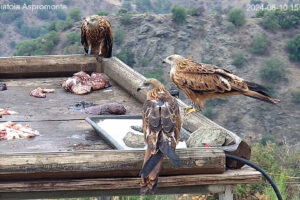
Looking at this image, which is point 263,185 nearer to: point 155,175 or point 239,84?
point 239,84

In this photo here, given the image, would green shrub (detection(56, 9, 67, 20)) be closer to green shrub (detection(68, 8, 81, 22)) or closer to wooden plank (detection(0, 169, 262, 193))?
green shrub (detection(68, 8, 81, 22))

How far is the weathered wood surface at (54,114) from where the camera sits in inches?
187

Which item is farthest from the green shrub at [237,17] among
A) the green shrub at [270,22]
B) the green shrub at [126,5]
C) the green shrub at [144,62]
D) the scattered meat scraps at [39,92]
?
the scattered meat scraps at [39,92]

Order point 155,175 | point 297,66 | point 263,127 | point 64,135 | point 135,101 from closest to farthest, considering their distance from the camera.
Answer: point 155,175, point 64,135, point 135,101, point 263,127, point 297,66

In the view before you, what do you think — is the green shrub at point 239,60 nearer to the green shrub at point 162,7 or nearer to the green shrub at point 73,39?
the green shrub at point 73,39

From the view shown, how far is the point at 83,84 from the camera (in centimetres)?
696

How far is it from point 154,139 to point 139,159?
18 centimetres

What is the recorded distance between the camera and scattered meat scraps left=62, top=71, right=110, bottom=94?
6.88 metres

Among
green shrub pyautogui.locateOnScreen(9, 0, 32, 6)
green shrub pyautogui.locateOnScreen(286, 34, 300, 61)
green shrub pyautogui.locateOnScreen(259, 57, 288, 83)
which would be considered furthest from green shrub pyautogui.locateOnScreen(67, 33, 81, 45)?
green shrub pyautogui.locateOnScreen(286, 34, 300, 61)

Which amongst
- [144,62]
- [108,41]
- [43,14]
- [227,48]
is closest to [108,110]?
[108,41]

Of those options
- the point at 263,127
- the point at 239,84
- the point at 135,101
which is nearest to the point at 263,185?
the point at 135,101

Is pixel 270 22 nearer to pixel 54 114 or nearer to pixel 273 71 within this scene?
pixel 273 71

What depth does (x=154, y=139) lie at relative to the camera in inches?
148

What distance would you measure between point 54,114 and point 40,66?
6.77 ft
